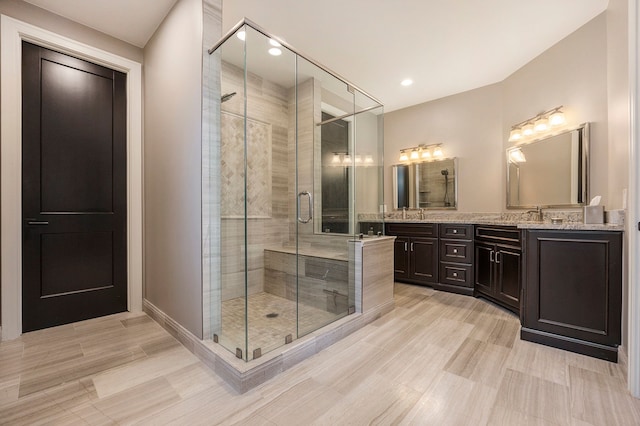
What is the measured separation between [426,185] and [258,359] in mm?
3583

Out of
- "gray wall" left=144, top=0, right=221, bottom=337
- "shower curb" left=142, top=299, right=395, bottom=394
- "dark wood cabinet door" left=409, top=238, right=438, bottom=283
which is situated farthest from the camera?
"dark wood cabinet door" left=409, top=238, right=438, bottom=283

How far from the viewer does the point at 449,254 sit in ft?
11.7

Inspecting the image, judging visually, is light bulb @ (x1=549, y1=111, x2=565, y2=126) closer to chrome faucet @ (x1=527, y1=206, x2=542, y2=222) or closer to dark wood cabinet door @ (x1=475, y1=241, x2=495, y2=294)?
chrome faucet @ (x1=527, y1=206, x2=542, y2=222)

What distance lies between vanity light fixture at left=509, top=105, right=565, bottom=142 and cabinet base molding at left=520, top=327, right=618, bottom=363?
82.9 inches

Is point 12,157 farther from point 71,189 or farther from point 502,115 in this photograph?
point 502,115

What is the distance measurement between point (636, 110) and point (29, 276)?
4404 mm

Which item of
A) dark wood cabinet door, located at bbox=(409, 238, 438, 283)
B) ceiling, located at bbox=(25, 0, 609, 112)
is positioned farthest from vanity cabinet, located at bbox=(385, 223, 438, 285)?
ceiling, located at bbox=(25, 0, 609, 112)

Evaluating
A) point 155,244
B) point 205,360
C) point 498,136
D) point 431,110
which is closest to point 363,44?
point 431,110

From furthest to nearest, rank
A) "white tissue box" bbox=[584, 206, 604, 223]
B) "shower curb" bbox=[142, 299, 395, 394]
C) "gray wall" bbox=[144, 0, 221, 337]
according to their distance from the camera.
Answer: "white tissue box" bbox=[584, 206, 604, 223] → "gray wall" bbox=[144, 0, 221, 337] → "shower curb" bbox=[142, 299, 395, 394]

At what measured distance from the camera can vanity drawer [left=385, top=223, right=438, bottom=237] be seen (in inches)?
146

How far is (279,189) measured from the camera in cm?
313

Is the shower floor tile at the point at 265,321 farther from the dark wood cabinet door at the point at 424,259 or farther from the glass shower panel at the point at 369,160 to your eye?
the dark wood cabinet door at the point at 424,259

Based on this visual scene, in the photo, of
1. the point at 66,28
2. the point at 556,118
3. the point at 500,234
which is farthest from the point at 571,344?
the point at 66,28

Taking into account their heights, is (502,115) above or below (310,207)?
above
